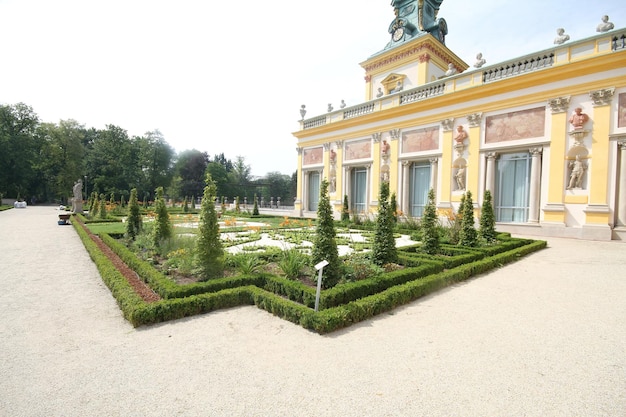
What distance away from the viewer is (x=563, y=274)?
24.7 ft

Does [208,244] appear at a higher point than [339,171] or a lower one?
lower

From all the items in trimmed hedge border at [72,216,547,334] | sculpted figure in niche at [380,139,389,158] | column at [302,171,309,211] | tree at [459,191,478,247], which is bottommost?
trimmed hedge border at [72,216,547,334]

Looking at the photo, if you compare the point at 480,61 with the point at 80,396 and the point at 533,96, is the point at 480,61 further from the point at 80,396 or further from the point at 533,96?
the point at 80,396

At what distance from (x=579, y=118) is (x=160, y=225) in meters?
18.1

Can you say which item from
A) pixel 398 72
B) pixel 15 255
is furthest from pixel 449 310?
pixel 398 72

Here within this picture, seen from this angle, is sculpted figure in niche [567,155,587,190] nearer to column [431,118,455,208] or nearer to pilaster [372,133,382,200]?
column [431,118,455,208]

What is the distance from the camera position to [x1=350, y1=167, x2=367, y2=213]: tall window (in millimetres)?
24289

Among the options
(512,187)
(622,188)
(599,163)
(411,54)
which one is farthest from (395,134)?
(622,188)

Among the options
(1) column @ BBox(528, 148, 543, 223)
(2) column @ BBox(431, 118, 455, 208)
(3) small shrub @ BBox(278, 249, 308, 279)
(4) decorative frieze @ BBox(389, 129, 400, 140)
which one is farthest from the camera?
(4) decorative frieze @ BBox(389, 129, 400, 140)

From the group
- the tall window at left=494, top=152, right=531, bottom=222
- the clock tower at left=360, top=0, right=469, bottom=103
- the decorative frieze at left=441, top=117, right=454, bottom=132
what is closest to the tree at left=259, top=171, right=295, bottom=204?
the clock tower at left=360, top=0, right=469, bottom=103

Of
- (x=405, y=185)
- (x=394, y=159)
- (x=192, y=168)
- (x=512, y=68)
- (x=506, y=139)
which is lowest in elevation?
(x=405, y=185)

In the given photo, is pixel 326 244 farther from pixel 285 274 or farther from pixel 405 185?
pixel 405 185

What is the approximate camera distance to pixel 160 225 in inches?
360

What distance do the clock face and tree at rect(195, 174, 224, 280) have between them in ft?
90.6
